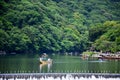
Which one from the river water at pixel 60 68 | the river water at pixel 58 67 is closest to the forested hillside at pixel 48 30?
the river water at pixel 58 67

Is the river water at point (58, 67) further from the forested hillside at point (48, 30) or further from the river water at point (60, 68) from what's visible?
the forested hillside at point (48, 30)

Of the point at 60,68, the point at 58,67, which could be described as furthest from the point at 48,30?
the point at 60,68

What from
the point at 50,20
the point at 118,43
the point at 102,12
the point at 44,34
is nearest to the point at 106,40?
the point at 118,43

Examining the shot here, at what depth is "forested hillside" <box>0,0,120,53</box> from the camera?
111188mm

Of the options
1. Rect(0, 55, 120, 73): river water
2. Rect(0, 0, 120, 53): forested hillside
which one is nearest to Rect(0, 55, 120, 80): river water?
Rect(0, 55, 120, 73): river water

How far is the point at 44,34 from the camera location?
122m

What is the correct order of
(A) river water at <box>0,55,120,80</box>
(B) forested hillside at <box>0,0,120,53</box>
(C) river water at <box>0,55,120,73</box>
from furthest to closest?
(B) forested hillside at <box>0,0,120,53</box>, (C) river water at <box>0,55,120,73</box>, (A) river water at <box>0,55,120,80</box>

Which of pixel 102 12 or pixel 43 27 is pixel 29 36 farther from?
pixel 102 12

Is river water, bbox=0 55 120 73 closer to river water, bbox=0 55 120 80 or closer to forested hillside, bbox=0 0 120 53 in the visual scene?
Result: river water, bbox=0 55 120 80

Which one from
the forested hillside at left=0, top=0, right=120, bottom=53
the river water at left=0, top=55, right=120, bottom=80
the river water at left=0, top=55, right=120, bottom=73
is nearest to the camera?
the river water at left=0, top=55, right=120, bottom=80

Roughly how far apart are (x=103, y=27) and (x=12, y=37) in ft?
72.9

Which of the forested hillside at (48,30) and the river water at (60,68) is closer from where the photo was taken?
the river water at (60,68)

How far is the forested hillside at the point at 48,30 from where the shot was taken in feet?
365

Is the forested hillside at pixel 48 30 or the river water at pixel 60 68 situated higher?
the river water at pixel 60 68
